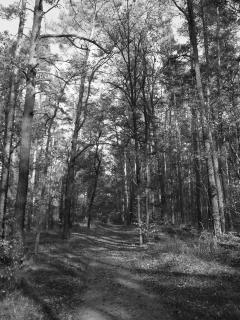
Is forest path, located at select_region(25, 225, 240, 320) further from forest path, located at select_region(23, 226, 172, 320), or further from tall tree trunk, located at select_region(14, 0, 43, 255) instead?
tall tree trunk, located at select_region(14, 0, 43, 255)

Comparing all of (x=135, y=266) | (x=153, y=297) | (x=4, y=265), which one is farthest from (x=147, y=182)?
(x=4, y=265)

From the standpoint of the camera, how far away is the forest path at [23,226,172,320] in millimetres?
7910

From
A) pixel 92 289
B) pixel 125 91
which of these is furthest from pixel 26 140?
pixel 125 91

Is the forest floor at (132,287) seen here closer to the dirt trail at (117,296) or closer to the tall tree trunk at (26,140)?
the dirt trail at (117,296)

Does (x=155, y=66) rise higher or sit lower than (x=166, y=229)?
higher

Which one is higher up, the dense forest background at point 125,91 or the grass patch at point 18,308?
the dense forest background at point 125,91

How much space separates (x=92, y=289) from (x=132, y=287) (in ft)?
4.17

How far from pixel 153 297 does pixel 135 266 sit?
3952mm

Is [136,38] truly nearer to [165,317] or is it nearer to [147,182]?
[147,182]

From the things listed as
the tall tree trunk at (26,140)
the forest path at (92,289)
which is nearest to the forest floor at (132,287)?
the forest path at (92,289)

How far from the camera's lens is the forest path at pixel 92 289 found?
7910 mm

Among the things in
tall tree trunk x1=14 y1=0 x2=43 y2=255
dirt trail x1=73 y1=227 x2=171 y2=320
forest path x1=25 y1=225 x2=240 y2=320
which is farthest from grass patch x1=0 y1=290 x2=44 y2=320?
tall tree trunk x1=14 y1=0 x2=43 y2=255

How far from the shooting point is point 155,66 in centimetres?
2195

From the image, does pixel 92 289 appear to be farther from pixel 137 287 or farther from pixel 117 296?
pixel 137 287
